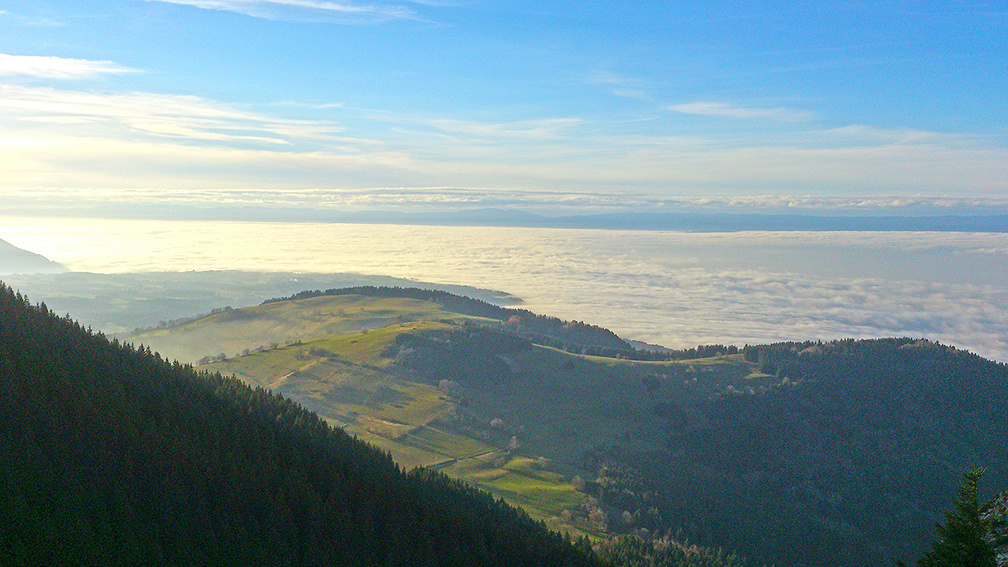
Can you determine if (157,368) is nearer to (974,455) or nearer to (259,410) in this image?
(259,410)

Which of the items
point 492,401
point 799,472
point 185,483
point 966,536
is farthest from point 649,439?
point 966,536

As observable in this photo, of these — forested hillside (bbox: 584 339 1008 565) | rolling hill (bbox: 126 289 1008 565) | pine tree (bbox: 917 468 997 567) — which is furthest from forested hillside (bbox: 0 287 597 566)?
forested hillside (bbox: 584 339 1008 565)

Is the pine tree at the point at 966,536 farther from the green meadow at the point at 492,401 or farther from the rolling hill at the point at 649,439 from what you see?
the rolling hill at the point at 649,439

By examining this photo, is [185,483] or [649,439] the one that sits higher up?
[185,483]

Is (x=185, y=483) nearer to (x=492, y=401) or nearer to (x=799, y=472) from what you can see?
(x=492, y=401)

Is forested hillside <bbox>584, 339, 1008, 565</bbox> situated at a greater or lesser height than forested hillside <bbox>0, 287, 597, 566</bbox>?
lesser

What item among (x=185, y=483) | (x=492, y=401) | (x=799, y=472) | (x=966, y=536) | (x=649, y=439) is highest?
(x=966, y=536)

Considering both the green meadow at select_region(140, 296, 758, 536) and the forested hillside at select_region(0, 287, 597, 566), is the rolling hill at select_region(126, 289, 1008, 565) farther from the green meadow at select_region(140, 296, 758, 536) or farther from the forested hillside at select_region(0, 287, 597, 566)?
the forested hillside at select_region(0, 287, 597, 566)

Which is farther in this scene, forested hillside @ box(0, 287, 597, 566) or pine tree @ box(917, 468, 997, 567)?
forested hillside @ box(0, 287, 597, 566)

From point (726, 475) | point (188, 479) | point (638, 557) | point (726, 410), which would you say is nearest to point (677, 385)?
point (726, 410)
